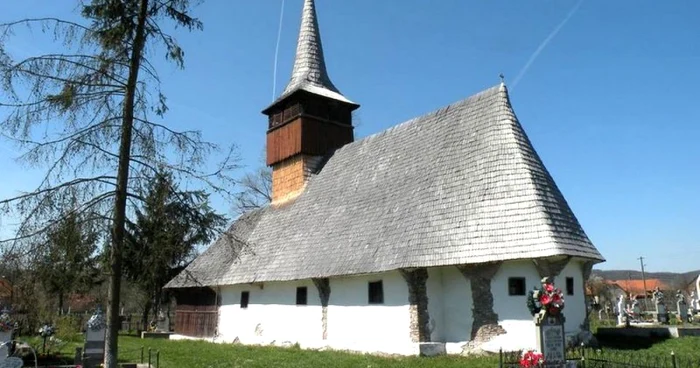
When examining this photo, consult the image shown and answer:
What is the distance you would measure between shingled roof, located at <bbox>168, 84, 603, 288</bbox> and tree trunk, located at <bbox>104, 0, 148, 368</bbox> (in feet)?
6.42

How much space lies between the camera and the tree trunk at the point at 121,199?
Result: 26.9 feet

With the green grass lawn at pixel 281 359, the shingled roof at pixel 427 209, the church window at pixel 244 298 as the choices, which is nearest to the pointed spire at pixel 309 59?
the shingled roof at pixel 427 209

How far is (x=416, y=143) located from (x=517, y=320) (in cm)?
787

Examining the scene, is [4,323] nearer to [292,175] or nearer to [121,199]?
[121,199]

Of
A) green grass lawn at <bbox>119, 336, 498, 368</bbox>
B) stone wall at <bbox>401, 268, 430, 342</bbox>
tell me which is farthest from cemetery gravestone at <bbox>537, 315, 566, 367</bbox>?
stone wall at <bbox>401, 268, 430, 342</bbox>

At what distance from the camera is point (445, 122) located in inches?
748

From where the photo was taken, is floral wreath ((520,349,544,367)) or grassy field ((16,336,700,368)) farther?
grassy field ((16,336,700,368))

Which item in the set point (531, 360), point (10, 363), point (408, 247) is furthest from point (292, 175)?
point (531, 360)

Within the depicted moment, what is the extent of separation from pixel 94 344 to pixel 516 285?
11.3 m

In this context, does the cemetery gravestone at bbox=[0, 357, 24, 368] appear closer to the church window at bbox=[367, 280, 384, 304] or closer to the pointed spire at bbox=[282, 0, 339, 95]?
the church window at bbox=[367, 280, 384, 304]

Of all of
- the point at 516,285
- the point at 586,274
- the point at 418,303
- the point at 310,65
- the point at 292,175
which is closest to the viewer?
the point at 516,285

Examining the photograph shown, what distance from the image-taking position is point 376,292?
16.3 m

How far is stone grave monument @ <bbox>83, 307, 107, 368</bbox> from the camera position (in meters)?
13.8

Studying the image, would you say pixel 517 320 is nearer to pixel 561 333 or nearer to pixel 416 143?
pixel 561 333
